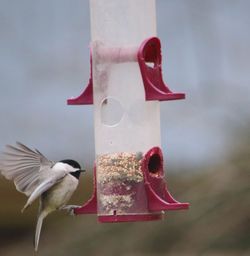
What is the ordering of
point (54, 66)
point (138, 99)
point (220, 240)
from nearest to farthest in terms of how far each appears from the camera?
point (138, 99), point (220, 240), point (54, 66)

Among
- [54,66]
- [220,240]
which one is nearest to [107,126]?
[220,240]

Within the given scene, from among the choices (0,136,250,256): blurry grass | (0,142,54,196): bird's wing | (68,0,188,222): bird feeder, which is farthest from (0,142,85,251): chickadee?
(0,136,250,256): blurry grass

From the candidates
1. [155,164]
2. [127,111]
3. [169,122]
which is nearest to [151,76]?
[127,111]

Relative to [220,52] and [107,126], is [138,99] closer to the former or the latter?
[107,126]

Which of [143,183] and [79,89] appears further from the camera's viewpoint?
[79,89]

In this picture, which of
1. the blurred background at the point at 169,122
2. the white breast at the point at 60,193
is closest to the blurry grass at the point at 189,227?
the blurred background at the point at 169,122

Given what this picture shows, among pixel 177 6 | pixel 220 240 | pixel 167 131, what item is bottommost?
pixel 220 240

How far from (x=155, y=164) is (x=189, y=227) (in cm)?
288

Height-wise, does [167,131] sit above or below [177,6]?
below

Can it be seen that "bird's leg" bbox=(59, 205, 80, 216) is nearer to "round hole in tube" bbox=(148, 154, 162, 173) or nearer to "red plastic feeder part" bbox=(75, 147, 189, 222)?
"red plastic feeder part" bbox=(75, 147, 189, 222)

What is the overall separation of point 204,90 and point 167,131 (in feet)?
1.08

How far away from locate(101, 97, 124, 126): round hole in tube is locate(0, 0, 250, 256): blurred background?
2556mm

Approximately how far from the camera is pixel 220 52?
9.27 metres

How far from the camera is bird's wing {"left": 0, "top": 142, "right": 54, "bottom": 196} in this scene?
Answer: 20.3 feet
